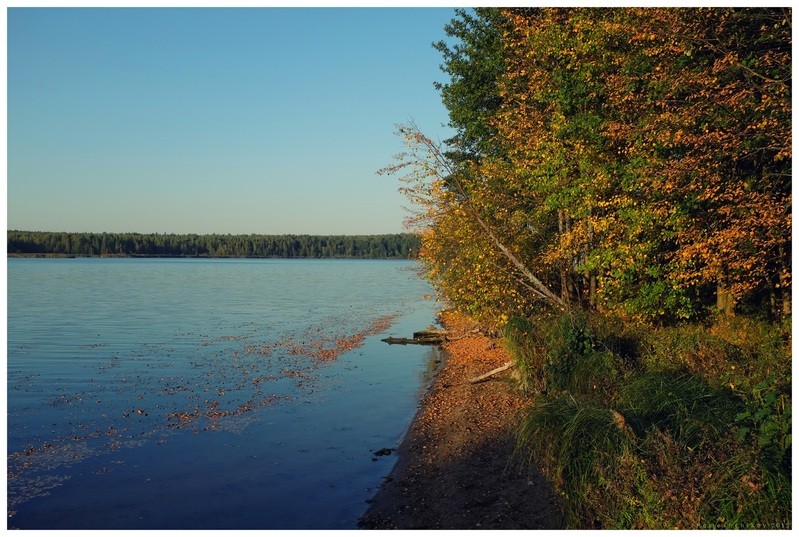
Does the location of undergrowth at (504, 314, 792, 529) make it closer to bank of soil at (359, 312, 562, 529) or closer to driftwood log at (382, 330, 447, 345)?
bank of soil at (359, 312, 562, 529)

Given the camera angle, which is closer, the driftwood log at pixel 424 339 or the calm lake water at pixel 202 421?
the calm lake water at pixel 202 421

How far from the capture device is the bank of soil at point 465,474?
1114cm

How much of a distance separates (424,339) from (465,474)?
66.8 ft

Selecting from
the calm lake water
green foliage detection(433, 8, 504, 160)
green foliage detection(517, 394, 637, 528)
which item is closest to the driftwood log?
the calm lake water

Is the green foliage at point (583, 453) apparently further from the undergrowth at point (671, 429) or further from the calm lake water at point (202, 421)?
the calm lake water at point (202, 421)

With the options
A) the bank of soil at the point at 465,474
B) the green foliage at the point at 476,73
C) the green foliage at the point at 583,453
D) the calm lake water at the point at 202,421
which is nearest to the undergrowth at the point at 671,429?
the green foliage at the point at 583,453

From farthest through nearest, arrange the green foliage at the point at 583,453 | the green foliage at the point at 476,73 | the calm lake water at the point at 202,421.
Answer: the green foliage at the point at 476,73 → the calm lake water at the point at 202,421 → the green foliage at the point at 583,453

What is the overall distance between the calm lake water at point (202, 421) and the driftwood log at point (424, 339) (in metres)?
1.07

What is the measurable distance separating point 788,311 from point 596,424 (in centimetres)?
860

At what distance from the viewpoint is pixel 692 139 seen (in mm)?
13977

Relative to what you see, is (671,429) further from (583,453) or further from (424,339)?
(424,339)

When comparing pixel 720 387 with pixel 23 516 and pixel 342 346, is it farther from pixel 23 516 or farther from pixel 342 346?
pixel 342 346

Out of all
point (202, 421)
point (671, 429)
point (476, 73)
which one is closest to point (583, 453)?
point (671, 429)

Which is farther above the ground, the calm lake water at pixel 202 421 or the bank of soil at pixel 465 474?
the bank of soil at pixel 465 474
